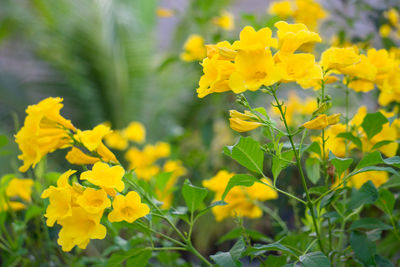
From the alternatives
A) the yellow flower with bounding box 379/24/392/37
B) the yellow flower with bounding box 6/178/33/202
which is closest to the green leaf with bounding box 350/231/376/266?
the yellow flower with bounding box 6/178/33/202

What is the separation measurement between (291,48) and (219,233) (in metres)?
1.88

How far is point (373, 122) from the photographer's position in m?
0.63

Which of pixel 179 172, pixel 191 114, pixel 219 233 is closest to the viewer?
pixel 179 172

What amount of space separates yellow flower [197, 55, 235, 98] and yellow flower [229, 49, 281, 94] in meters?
0.03

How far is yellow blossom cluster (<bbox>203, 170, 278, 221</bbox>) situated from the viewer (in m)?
0.80

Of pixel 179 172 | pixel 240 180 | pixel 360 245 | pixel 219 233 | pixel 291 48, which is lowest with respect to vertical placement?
pixel 219 233

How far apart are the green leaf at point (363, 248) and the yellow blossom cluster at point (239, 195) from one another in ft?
0.71

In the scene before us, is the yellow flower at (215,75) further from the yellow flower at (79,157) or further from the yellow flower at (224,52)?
the yellow flower at (79,157)

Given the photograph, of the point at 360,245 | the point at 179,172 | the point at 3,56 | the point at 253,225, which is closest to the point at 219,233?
the point at 253,225

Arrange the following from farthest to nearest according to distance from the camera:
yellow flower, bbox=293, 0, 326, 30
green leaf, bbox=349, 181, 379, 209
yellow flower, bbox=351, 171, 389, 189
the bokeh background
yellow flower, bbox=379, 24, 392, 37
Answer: the bokeh background
yellow flower, bbox=293, 0, 326, 30
yellow flower, bbox=379, 24, 392, 37
yellow flower, bbox=351, 171, 389, 189
green leaf, bbox=349, 181, 379, 209

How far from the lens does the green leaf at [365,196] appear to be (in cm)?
59

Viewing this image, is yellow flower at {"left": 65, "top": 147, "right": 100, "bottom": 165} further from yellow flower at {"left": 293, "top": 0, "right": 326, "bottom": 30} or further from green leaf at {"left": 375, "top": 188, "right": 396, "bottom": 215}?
yellow flower at {"left": 293, "top": 0, "right": 326, "bottom": 30}

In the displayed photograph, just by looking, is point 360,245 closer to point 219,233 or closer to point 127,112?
point 219,233

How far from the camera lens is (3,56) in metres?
5.70
